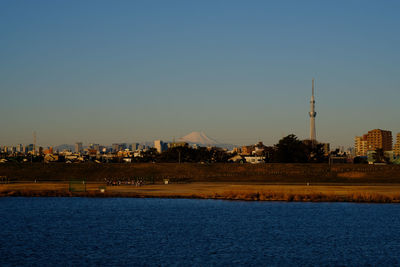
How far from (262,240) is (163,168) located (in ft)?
320

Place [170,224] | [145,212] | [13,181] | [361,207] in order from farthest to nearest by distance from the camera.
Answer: [13,181] → [361,207] → [145,212] → [170,224]

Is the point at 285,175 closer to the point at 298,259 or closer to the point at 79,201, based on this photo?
the point at 79,201

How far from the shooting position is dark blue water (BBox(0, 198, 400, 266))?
43.1 m

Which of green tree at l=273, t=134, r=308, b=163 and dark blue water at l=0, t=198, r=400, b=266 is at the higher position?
green tree at l=273, t=134, r=308, b=163

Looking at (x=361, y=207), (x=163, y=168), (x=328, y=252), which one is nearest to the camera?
(x=328, y=252)

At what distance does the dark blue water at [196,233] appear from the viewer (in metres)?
43.1

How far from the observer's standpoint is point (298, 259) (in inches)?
1690

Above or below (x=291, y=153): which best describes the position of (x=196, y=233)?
below

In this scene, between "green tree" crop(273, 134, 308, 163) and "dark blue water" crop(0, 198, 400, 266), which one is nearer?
"dark blue water" crop(0, 198, 400, 266)

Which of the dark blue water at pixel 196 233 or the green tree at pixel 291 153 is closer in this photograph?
the dark blue water at pixel 196 233

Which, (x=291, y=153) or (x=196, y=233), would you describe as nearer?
(x=196, y=233)

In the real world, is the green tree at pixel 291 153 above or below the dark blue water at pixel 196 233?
above

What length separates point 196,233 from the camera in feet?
184

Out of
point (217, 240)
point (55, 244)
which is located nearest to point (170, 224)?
point (217, 240)
